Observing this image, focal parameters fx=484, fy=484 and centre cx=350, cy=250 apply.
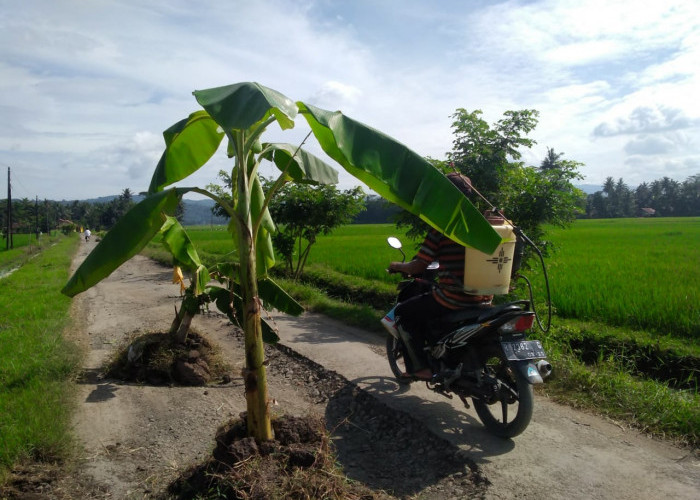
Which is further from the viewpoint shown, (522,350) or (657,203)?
(657,203)

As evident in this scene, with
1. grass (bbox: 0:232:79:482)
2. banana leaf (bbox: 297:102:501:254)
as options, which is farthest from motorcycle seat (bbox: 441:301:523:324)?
grass (bbox: 0:232:79:482)

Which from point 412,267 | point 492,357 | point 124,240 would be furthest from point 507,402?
point 124,240

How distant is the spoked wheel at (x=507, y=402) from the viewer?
321cm

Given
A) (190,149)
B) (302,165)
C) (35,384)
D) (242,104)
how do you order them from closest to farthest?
(242,104) < (190,149) < (302,165) < (35,384)

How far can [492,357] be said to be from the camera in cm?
361

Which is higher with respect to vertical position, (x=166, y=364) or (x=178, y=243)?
(x=178, y=243)

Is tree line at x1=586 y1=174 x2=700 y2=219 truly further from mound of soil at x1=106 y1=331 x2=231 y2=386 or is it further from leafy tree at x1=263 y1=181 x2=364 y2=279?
mound of soil at x1=106 y1=331 x2=231 y2=386

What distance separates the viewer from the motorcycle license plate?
3.26 metres

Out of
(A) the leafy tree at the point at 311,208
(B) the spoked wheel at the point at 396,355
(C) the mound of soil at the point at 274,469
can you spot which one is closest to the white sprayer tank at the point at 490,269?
(B) the spoked wheel at the point at 396,355

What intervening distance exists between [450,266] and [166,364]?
2839 mm

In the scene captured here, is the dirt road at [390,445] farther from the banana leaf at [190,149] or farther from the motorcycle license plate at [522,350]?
the banana leaf at [190,149]

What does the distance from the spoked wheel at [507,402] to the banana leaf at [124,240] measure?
2.40 metres

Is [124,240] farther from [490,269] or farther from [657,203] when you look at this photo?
[657,203]

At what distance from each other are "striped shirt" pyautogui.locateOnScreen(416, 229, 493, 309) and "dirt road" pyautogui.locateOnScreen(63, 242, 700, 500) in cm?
94
